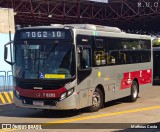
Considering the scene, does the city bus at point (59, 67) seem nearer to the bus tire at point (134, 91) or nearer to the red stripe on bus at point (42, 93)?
the red stripe on bus at point (42, 93)

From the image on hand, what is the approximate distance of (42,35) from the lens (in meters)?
12.4

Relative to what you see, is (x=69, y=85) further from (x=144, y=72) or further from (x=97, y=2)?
(x=97, y=2)

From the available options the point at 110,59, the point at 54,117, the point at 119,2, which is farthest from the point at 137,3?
the point at 54,117

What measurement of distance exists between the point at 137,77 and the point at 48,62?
20.0 ft

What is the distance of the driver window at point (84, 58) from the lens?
12445 mm

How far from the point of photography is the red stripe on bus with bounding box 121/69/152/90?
15.9 meters

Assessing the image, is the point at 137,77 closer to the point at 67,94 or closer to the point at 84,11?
the point at 67,94

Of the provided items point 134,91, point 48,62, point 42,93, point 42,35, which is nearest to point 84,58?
point 48,62

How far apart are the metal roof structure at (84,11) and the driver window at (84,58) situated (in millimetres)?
27577

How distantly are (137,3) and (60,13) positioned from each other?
8749 mm

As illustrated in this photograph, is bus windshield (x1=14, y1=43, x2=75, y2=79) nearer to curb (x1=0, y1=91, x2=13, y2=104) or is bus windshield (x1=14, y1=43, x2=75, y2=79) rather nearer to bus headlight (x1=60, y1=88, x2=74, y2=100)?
bus headlight (x1=60, y1=88, x2=74, y2=100)

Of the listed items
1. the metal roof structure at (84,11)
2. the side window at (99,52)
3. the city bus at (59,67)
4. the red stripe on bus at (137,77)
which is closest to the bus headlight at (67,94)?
the city bus at (59,67)

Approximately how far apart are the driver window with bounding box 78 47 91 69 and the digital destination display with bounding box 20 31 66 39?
75cm

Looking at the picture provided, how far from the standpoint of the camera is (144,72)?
1797 centimetres
